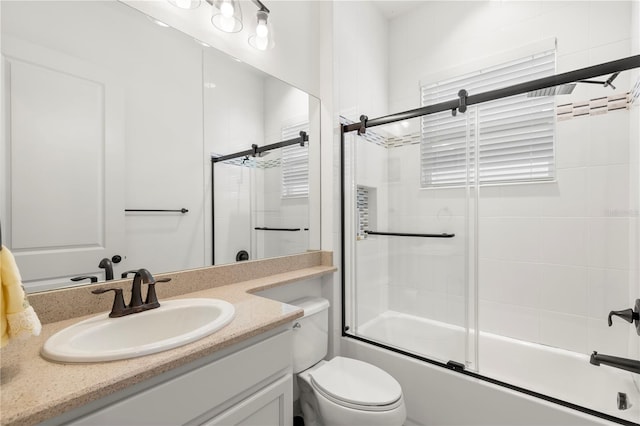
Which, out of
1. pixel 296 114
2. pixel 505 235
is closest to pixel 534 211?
pixel 505 235

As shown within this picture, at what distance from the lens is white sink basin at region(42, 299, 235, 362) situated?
725 mm

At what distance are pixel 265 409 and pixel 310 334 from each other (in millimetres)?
662

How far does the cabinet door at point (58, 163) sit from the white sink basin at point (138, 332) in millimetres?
280

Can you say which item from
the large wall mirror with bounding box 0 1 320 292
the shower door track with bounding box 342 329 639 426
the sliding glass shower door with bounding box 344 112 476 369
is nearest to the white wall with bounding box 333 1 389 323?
the sliding glass shower door with bounding box 344 112 476 369

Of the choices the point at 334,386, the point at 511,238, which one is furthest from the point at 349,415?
the point at 511,238

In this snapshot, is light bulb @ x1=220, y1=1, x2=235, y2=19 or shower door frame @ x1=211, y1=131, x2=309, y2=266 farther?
shower door frame @ x1=211, y1=131, x2=309, y2=266

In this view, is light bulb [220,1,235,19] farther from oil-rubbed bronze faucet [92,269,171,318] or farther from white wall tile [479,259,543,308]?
white wall tile [479,259,543,308]

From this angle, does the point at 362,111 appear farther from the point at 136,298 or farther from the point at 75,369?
the point at 75,369

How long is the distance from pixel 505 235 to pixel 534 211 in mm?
242

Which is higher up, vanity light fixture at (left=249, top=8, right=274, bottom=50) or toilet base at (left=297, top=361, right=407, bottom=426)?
vanity light fixture at (left=249, top=8, right=274, bottom=50)

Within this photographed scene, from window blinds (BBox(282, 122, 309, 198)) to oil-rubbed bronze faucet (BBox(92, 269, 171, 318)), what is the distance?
1.02 metres

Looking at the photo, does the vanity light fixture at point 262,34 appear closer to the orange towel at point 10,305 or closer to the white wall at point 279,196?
the white wall at point 279,196

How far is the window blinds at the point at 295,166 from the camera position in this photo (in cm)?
194

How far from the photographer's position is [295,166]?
6.53 feet
